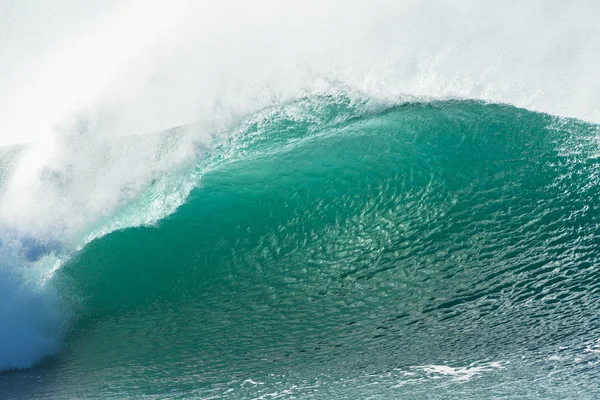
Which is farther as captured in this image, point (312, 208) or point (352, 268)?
point (312, 208)

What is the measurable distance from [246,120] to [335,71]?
1.34 metres

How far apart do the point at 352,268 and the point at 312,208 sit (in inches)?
35.1

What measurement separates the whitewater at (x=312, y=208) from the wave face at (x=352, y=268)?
23 mm

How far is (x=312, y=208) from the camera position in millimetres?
6289

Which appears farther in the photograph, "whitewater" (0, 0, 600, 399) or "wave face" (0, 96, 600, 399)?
"whitewater" (0, 0, 600, 399)

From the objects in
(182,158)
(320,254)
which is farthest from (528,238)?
(182,158)

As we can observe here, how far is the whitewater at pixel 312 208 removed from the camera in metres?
5.27

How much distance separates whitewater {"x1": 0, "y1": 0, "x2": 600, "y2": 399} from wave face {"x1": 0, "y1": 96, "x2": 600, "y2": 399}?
23mm

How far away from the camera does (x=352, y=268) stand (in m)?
5.85

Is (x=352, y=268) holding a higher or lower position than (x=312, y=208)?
lower

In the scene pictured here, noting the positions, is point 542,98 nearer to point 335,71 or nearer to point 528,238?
point 528,238

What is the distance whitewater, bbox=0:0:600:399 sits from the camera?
5.27m

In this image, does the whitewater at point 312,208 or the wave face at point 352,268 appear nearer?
the wave face at point 352,268

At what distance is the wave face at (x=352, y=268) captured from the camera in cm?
510
